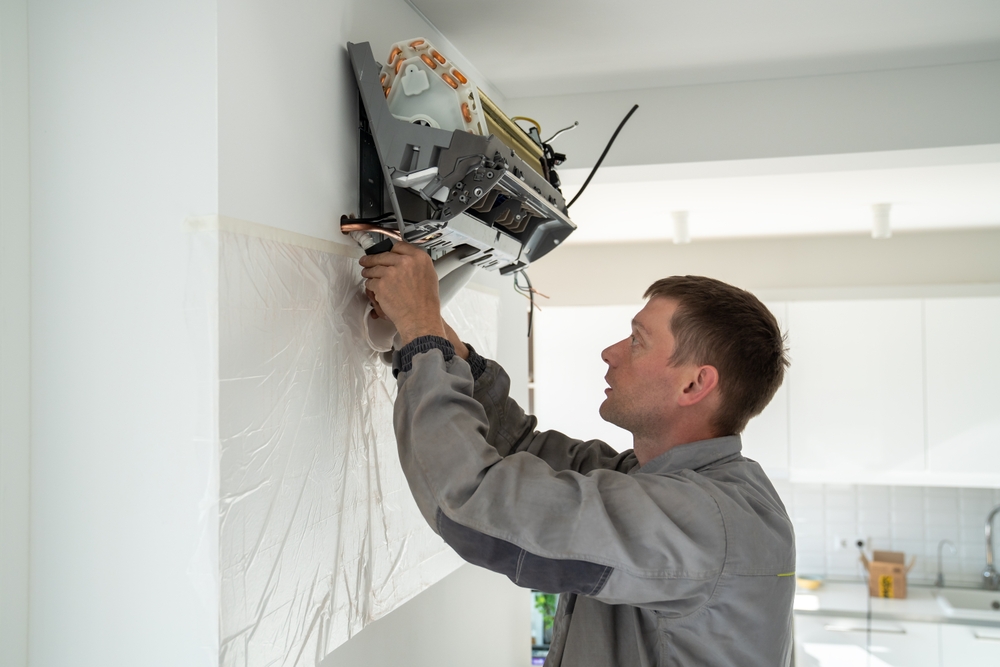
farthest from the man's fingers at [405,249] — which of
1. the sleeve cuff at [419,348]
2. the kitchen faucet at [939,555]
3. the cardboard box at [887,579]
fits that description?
the kitchen faucet at [939,555]

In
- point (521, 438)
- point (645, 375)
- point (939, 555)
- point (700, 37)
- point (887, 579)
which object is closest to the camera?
point (645, 375)

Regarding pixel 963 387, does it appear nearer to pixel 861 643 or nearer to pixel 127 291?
pixel 861 643

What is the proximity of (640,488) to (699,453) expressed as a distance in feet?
0.79

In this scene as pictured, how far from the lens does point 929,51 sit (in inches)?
56.9

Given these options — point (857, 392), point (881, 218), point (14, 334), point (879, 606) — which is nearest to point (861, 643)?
point (879, 606)

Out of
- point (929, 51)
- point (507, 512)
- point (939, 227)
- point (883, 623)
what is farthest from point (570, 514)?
point (939, 227)

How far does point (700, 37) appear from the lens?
54.4 inches

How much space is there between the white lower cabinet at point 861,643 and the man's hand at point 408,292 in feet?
10.1

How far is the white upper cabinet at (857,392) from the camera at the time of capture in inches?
122

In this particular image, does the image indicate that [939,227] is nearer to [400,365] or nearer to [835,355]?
[835,355]

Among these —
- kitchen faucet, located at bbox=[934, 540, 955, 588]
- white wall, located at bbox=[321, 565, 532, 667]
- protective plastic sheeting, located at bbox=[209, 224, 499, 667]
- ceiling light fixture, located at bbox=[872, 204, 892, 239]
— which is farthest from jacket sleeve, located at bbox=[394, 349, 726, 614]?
kitchen faucet, located at bbox=[934, 540, 955, 588]

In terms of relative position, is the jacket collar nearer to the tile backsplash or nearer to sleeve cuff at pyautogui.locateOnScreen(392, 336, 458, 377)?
sleeve cuff at pyautogui.locateOnScreen(392, 336, 458, 377)

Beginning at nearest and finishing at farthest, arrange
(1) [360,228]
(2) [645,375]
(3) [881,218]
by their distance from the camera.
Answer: (1) [360,228] → (2) [645,375] → (3) [881,218]

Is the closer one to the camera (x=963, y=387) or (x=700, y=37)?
(x=700, y=37)
